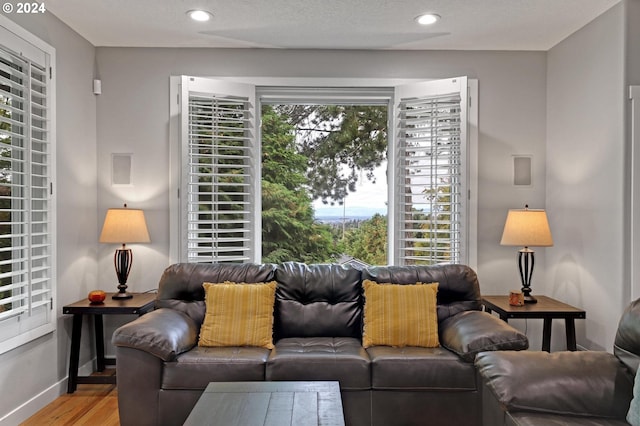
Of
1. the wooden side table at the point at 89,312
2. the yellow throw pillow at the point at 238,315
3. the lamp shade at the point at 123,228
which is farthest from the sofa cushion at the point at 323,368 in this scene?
the lamp shade at the point at 123,228

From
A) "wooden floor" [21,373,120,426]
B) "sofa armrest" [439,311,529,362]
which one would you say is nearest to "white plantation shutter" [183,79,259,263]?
"wooden floor" [21,373,120,426]

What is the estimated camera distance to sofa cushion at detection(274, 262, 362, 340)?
127 inches

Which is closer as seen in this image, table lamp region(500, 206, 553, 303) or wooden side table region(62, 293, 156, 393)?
wooden side table region(62, 293, 156, 393)

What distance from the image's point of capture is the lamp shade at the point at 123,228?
3.58m

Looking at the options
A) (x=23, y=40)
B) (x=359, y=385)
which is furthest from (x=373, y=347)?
(x=23, y=40)

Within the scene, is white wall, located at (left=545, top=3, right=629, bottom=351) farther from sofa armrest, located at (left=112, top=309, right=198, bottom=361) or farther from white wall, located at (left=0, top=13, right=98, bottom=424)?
white wall, located at (left=0, top=13, right=98, bottom=424)

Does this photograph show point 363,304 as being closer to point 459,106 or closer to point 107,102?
point 459,106

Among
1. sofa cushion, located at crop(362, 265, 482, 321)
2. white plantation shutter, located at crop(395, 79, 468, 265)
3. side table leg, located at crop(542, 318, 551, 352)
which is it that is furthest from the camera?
white plantation shutter, located at crop(395, 79, 468, 265)

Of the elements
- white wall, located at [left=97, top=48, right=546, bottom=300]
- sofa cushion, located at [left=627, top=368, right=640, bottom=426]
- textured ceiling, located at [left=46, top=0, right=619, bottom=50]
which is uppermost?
A: textured ceiling, located at [left=46, top=0, right=619, bottom=50]

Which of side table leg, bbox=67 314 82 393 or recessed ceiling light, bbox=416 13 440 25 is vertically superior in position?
recessed ceiling light, bbox=416 13 440 25

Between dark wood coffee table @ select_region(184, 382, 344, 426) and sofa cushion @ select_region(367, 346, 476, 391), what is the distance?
1.48ft

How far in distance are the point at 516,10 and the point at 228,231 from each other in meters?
2.74

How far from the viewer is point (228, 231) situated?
12.7 ft

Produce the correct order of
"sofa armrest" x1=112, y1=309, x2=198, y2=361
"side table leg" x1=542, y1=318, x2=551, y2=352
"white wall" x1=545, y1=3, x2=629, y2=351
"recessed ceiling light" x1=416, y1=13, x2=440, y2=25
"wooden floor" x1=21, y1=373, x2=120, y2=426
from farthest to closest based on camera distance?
"side table leg" x1=542, y1=318, x2=551, y2=352, "recessed ceiling light" x1=416, y1=13, x2=440, y2=25, "white wall" x1=545, y1=3, x2=629, y2=351, "wooden floor" x1=21, y1=373, x2=120, y2=426, "sofa armrest" x1=112, y1=309, x2=198, y2=361
